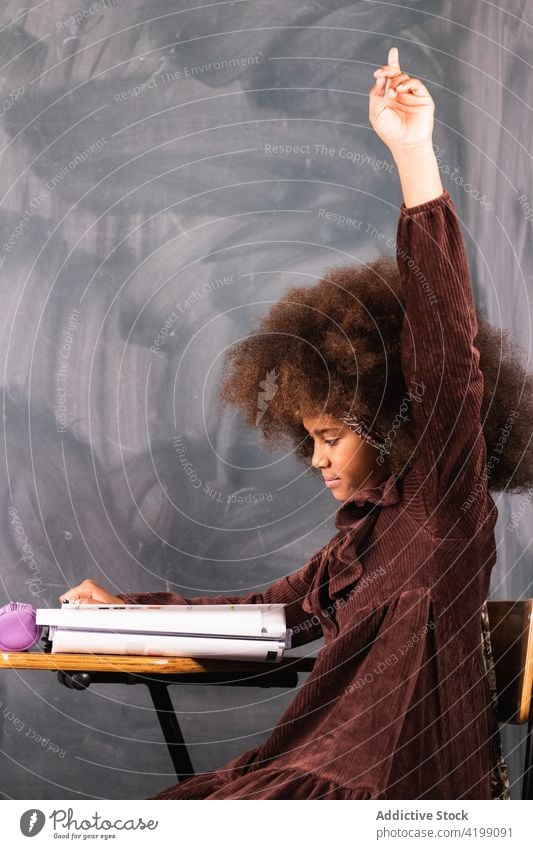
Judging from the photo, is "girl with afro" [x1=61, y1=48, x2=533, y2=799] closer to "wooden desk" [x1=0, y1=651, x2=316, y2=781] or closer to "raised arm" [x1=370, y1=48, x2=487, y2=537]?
"raised arm" [x1=370, y1=48, x2=487, y2=537]

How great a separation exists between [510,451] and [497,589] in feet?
1.59

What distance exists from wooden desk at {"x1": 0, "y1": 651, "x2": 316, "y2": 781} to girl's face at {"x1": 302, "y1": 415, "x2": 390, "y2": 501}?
256 mm

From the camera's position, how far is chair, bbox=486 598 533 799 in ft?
3.86

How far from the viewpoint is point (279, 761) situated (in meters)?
1.11

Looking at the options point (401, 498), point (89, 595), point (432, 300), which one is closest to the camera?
point (432, 300)

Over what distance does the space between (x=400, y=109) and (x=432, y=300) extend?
0.73 feet

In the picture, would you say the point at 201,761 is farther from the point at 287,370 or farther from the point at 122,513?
the point at 287,370

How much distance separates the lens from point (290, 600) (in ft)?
4.51

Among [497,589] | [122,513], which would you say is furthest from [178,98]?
[497,589]

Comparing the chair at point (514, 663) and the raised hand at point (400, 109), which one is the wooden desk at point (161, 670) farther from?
the raised hand at point (400, 109)

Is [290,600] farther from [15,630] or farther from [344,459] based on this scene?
[15,630]

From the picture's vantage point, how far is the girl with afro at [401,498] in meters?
1.00

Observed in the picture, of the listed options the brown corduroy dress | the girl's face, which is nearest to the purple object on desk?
the brown corduroy dress

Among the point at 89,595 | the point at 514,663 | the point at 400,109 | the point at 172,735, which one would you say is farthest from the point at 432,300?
the point at 172,735
